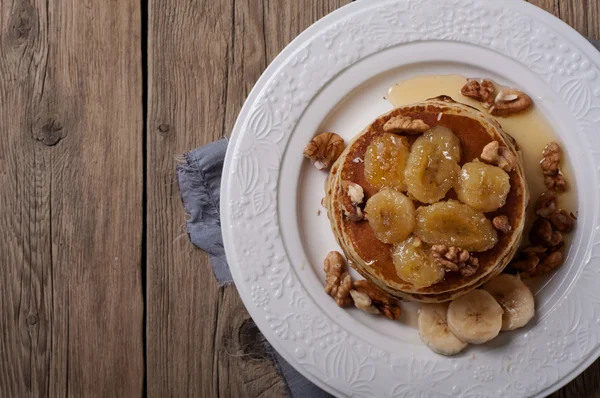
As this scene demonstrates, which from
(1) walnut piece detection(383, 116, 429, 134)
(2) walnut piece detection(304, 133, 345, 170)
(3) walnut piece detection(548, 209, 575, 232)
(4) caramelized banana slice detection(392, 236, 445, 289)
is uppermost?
(1) walnut piece detection(383, 116, 429, 134)

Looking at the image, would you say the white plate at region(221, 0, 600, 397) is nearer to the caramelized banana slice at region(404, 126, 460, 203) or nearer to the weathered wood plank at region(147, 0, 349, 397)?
the weathered wood plank at region(147, 0, 349, 397)

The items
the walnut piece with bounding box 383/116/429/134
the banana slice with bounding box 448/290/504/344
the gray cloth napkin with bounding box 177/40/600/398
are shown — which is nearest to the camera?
the walnut piece with bounding box 383/116/429/134

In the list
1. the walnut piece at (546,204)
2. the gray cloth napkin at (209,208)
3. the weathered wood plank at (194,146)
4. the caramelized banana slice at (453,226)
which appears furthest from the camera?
the weathered wood plank at (194,146)

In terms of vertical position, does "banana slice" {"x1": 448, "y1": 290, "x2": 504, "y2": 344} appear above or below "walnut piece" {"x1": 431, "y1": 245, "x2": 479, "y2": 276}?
below

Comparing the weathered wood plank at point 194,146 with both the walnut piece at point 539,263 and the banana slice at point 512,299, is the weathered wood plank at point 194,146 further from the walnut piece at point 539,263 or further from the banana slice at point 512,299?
the walnut piece at point 539,263

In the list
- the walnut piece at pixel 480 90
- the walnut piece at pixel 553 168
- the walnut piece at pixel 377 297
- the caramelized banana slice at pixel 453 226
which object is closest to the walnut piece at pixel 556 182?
the walnut piece at pixel 553 168

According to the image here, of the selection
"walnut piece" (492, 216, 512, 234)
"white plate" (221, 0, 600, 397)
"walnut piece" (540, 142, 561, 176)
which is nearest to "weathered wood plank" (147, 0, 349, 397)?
"white plate" (221, 0, 600, 397)
